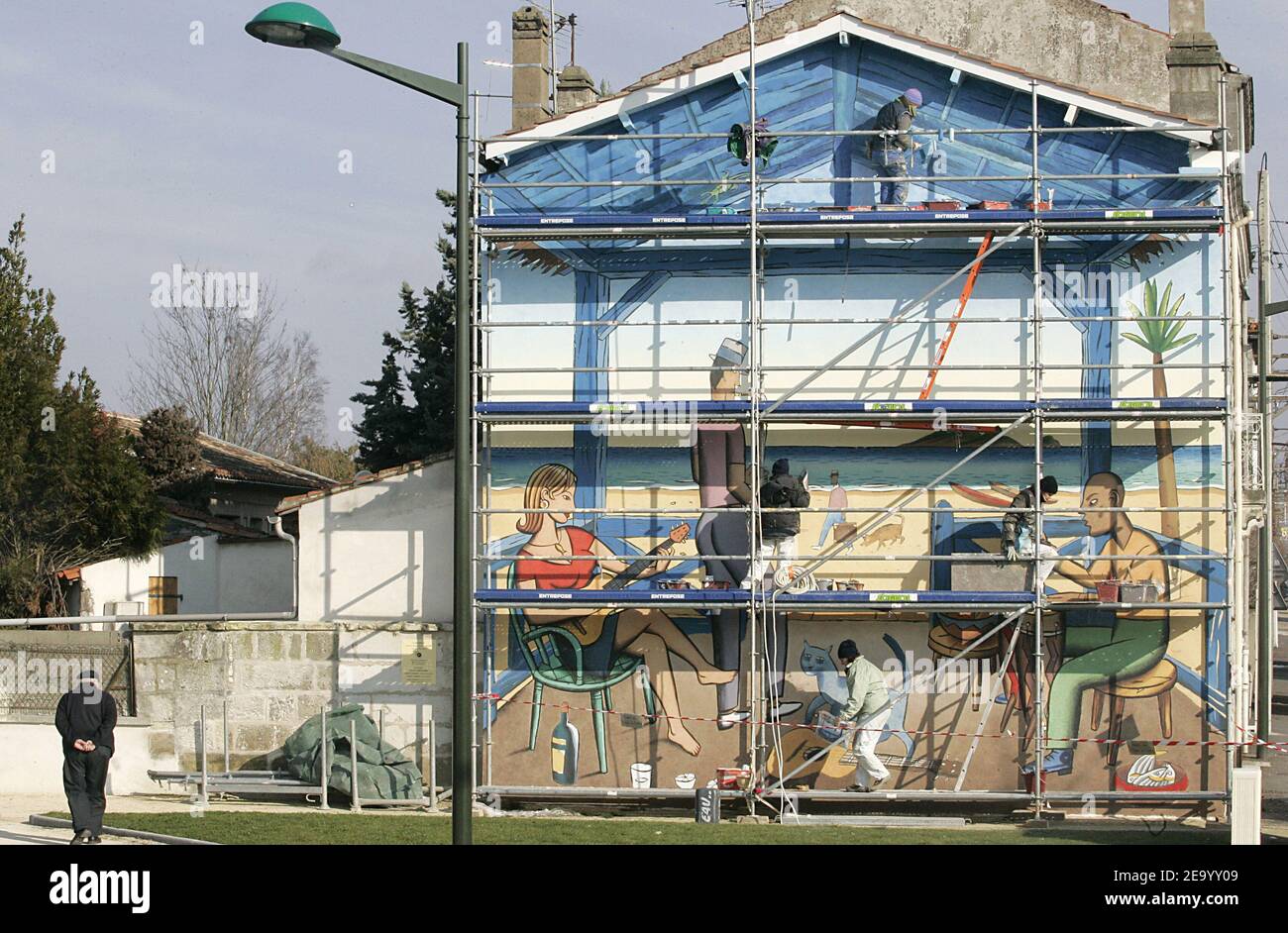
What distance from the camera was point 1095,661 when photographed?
1798 centimetres

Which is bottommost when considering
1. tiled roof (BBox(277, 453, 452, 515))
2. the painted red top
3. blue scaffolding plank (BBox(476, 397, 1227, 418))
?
the painted red top

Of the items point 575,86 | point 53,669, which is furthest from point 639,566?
point 575,86

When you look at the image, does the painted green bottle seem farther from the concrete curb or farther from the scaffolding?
the concrete curb

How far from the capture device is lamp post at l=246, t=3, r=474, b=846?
37.7 ft

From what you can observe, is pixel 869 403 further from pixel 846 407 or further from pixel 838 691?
pixel 838 691

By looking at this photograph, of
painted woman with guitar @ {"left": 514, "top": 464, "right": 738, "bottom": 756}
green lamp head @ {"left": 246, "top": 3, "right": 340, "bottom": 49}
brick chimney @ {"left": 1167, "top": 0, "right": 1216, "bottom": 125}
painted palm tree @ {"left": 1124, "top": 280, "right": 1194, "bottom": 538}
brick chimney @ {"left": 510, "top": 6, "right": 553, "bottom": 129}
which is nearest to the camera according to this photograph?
green lamp head @ {"left": 246, "top": 3, "right": 340, "bottom": 49}

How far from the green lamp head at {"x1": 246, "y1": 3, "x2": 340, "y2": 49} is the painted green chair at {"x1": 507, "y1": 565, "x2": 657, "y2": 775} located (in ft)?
27.3

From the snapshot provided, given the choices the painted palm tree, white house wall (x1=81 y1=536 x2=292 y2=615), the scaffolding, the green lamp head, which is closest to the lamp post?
the green lamp head

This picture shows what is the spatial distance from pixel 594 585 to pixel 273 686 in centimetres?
388

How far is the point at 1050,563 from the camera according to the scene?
1794 centimetres

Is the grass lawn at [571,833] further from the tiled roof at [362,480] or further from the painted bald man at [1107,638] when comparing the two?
the tiled roof at [362,480]

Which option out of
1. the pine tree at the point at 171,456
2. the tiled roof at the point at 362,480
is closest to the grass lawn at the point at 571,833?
the tiled roof at the point at 362,480

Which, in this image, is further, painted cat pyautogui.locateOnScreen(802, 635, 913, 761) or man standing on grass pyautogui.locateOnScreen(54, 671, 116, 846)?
painted cat pyautogui.locateOnScreen(802, 635, 913, 761)

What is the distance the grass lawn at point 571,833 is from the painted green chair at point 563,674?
165 centimetres
